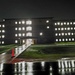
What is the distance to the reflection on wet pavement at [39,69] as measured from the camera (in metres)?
20.0

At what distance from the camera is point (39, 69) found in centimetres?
2195

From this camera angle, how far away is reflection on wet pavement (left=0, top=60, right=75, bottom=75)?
65.5ft

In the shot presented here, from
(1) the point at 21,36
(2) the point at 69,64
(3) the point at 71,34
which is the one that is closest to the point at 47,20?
(1) the point at 21,36

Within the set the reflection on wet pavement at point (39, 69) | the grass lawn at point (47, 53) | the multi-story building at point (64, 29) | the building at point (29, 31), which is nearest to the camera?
the reflection on wet pavement at point (39, 69)

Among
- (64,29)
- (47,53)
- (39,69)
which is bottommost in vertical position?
(39,69)

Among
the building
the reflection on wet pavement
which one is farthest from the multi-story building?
the reflection on wet pavement

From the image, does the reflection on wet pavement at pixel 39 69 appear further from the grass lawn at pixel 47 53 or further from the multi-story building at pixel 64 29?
the multi-story building at pixel 64 29

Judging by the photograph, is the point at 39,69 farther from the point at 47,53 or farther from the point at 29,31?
the point at 29,31

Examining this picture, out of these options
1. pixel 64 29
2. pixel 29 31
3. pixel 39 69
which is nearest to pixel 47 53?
pixel 39 69

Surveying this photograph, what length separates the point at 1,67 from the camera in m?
22.4

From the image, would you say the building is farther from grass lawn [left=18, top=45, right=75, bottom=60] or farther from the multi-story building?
grass lawn [left=18, top=45, right=75, bottom=60]

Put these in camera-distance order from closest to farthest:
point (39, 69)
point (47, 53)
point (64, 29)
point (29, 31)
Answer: point (39, 69)
point (47, 53)
point (29, 31)
point (64, 29)

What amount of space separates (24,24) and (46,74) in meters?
77.8

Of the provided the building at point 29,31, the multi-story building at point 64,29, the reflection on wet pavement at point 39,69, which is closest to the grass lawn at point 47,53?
the reflection on wet pavement at point 39,69
